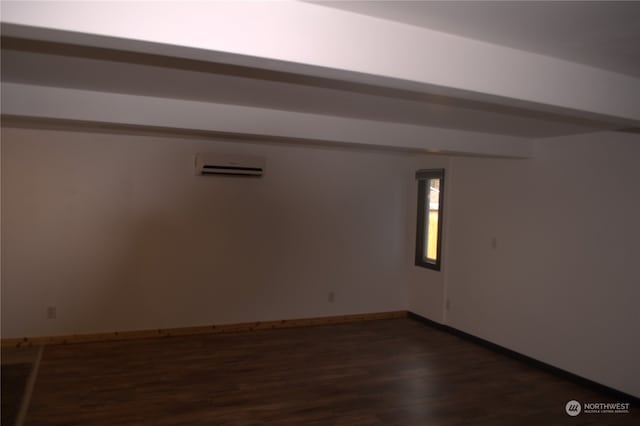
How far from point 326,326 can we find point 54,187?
11.7ft

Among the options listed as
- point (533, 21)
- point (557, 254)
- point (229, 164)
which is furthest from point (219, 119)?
point (557, 254)

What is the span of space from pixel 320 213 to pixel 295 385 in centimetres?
251

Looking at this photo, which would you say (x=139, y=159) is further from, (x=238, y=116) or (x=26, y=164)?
(x=238, y=116)

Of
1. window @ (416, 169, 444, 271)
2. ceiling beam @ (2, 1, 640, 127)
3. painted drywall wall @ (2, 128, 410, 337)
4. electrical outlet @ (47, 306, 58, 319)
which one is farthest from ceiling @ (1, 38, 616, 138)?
electrical outlet @ (47, 306, 58, 319)

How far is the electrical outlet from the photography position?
4.90 meters

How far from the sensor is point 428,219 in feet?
21.0

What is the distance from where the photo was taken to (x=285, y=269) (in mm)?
5887

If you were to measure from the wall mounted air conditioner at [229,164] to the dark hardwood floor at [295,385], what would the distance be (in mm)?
1929

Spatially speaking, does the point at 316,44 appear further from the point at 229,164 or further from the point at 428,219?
the point at 428,219

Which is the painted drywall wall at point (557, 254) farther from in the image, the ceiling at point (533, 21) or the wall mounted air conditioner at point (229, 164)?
the wall mounted air conditioner at point (229, 164)

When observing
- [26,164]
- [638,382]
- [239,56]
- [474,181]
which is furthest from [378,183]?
[239,56]

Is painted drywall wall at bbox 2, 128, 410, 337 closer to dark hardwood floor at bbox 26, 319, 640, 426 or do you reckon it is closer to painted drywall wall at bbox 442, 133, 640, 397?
dark hardwood floor at bbox 26, 319, 640, 426

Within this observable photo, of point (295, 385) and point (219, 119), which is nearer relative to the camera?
point (219, 119)

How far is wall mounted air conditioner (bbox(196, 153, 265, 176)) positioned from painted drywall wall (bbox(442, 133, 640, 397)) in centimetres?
252
